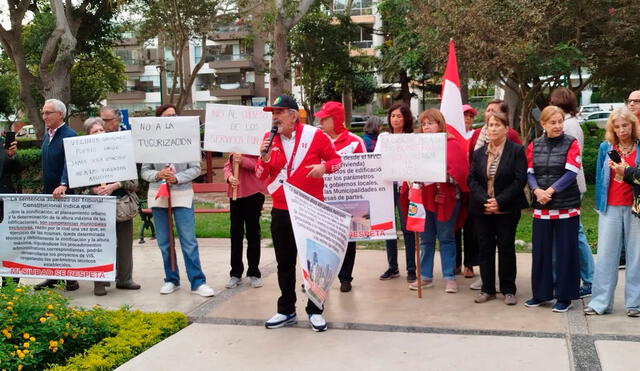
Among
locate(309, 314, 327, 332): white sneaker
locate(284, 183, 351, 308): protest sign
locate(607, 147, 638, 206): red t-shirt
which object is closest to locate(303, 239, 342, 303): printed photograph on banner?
locate(284, 183, 351, 308): protest sign

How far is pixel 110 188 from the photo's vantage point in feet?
22.6

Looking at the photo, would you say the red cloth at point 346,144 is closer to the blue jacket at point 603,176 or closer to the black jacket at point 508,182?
the black jacket at point 508,182

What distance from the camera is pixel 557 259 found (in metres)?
5.73

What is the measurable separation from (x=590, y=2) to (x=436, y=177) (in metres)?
7.72

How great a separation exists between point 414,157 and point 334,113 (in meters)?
0.99

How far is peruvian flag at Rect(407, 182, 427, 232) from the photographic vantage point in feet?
20.7

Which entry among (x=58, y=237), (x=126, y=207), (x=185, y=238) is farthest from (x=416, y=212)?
(x=58, y=237)

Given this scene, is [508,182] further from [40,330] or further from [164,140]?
[40,330]

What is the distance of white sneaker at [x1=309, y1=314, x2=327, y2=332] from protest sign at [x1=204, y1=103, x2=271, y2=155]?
1.91m

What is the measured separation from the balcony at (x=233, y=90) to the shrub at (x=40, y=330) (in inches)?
2280

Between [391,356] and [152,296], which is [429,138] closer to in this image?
[391,356]

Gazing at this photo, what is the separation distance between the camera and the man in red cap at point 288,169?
5.43 metres

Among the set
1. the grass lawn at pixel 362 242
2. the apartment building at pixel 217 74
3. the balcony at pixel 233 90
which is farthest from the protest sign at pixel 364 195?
the balcony at pixel 233 90

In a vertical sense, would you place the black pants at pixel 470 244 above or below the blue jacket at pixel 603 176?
below
